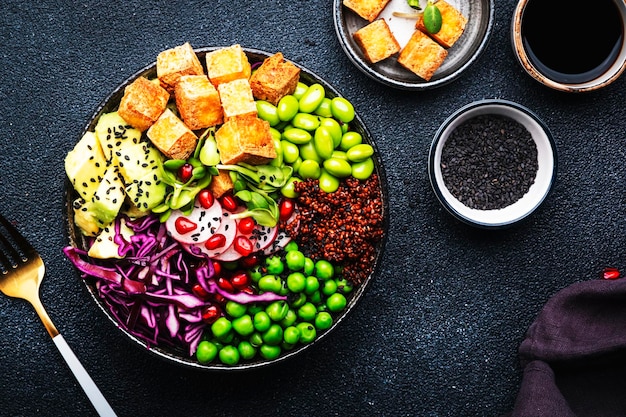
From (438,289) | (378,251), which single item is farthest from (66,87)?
(438,289)

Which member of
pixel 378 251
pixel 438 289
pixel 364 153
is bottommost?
pixel 438 289

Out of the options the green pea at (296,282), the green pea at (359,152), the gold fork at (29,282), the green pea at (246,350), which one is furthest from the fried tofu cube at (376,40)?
the gold fork at (29,282)

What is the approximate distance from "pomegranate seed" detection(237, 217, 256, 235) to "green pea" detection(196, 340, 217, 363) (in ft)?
1.08

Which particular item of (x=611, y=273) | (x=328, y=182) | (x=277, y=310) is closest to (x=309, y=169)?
(x=328, y=182)

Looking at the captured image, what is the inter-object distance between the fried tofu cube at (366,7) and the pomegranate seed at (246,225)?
730 mm

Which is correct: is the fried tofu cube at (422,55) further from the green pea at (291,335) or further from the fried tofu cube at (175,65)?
the green pea at (291,335)

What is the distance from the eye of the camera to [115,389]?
210 cm

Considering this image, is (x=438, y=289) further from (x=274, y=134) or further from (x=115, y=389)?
(x=115, y=389)

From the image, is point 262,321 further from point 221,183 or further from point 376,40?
point 376,40

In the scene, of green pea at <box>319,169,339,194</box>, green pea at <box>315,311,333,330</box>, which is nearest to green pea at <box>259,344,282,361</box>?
green pea at <box>315,311,333,330</box>

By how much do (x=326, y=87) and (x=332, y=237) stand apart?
0.43m

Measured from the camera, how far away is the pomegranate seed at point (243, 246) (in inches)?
70.5

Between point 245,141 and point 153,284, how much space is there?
48cm

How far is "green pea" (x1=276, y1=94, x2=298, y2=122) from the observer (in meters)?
1.82
